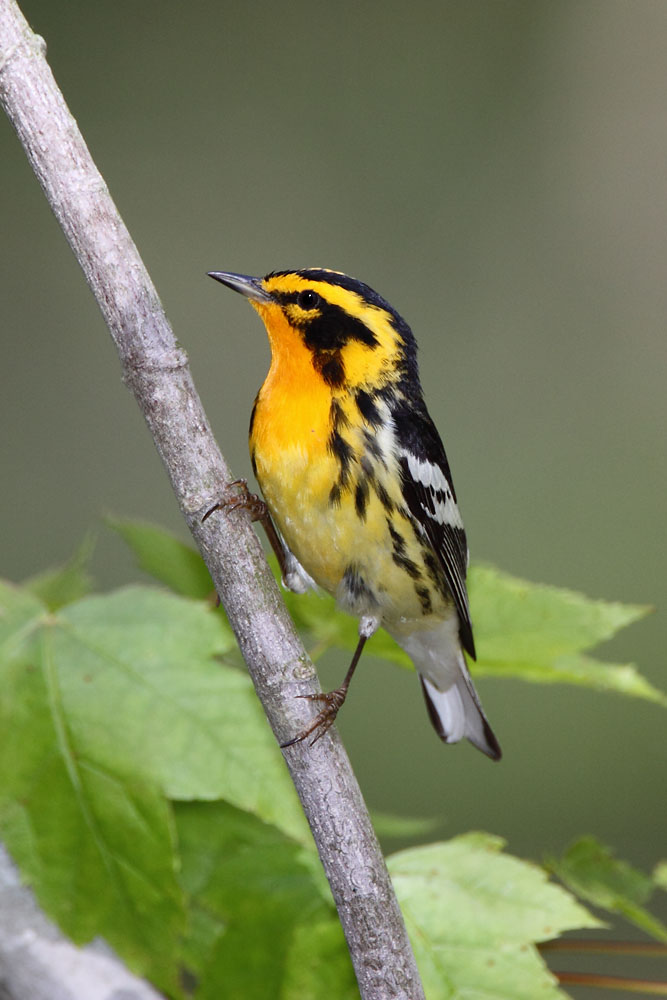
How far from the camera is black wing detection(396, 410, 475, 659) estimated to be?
5.22 feet

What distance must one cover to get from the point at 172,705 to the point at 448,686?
1.11 meters

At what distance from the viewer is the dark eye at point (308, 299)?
5.20 ft

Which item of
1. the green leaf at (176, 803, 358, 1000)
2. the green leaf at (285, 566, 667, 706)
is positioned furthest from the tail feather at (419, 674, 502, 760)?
the green leaf at (176, 803, 358, 1000)

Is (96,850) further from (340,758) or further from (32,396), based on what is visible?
(32,396)

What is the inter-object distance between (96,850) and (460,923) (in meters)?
0.41

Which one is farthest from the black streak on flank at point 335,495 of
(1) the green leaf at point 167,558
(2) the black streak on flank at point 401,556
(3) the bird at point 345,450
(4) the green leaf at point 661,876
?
(4) the green leaf at point 661,876

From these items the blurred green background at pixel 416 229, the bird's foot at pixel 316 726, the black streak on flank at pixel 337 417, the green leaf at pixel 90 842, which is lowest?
the green leaf at pixel 90 842

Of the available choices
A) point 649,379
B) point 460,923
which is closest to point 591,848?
point 460,923

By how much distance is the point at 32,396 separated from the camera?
633 cm

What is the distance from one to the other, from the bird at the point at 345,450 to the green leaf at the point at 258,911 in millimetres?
302

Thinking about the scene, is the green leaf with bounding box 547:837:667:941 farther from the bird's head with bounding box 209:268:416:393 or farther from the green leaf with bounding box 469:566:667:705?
the bird's head with bounding box 209:268:416:393

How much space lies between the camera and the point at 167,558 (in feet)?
4.67

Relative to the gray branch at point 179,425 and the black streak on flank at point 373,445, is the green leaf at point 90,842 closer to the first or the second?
the gray branch at point 179,425

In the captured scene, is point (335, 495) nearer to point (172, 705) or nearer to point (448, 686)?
point (172, 705)
